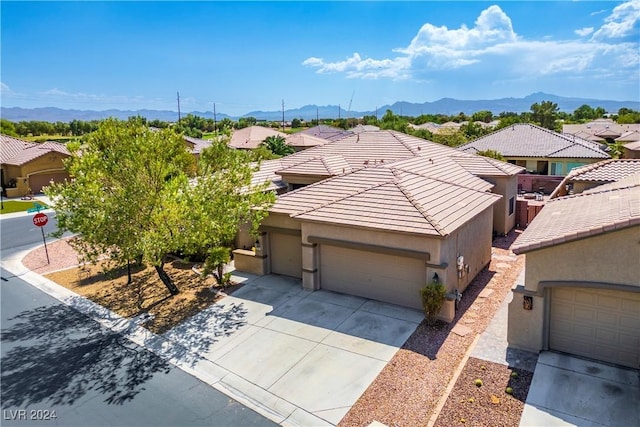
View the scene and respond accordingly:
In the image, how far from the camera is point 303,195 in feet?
59.3

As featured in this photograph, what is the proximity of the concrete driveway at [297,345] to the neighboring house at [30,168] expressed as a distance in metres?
31.8

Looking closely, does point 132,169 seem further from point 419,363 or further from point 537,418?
point 537,418

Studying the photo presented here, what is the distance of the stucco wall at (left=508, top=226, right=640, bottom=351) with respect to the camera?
9.97 metres

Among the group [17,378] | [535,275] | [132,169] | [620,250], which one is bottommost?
[17,378]

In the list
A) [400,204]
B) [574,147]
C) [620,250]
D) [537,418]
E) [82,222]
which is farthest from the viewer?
[574,147]

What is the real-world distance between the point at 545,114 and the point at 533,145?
2056 inches

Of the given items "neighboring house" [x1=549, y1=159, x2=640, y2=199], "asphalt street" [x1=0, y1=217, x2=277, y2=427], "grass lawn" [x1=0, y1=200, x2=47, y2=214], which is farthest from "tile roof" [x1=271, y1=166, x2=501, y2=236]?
"grass lawn" [x1=0, y1=200, x2=47, y2=214]

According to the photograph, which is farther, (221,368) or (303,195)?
(303,195)

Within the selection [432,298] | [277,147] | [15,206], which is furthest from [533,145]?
[15,206]

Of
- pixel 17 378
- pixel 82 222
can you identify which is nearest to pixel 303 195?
pixel 82 222

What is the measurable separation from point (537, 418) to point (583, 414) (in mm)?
944

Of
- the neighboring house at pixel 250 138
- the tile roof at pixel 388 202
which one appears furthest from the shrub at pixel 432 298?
the neighboring house at pixel 250 138

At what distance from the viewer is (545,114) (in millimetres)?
84125

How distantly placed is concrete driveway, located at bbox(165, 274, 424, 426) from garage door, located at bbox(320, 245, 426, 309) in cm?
Answer: 35
